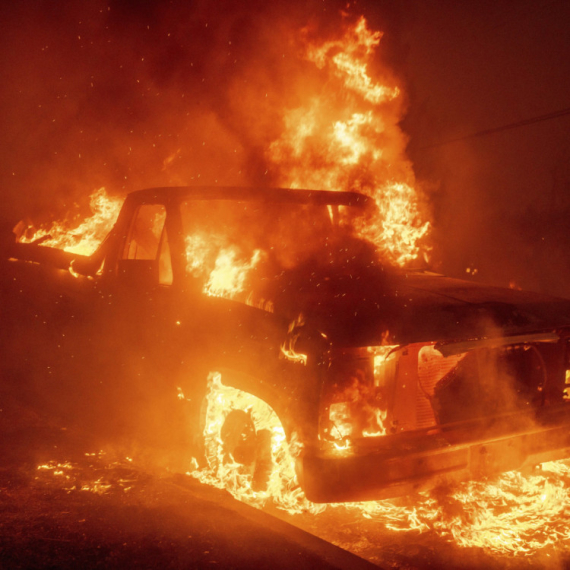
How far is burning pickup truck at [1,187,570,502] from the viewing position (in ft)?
9.59

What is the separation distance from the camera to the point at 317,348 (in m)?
2.89

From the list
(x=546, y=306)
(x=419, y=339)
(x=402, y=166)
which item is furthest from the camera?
(x=402, y=166)

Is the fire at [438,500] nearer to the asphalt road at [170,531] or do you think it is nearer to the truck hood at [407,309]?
the asphalt road at [170,531]

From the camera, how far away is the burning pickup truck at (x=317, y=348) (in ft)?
9.59

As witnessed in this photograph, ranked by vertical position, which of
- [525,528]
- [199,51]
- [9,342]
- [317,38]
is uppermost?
[199,51]

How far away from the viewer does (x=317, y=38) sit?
34.9ft

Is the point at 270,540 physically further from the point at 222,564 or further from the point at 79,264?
the point at 79,264

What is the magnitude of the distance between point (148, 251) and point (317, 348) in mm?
3298

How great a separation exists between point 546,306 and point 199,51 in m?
11.9

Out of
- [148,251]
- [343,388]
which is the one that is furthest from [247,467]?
[148,251]

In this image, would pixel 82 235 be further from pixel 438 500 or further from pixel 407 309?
pixel 438 500

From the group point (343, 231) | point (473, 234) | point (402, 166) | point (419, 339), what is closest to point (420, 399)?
point (419, 339)

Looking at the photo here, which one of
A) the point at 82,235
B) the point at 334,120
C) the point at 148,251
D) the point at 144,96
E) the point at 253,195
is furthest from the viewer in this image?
the point at 144,96

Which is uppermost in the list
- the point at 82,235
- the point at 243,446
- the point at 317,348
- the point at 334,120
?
the point at 334,120
